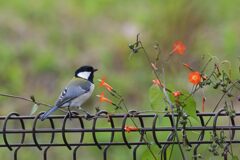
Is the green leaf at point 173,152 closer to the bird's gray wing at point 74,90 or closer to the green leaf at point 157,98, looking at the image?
the green leaf at point 157,98

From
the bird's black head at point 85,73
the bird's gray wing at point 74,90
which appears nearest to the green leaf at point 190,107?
the bird's gray wing at point 74,90

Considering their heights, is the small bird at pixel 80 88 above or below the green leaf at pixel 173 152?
above

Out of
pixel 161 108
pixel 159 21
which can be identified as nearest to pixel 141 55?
pixel 159 21

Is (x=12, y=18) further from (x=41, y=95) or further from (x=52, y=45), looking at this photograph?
(x=41, y=95)

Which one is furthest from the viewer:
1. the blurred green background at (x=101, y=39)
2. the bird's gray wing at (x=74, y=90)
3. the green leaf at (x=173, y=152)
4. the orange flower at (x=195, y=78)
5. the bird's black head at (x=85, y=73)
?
the blurred green background at (x=101, y=39)

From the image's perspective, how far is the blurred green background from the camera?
8242 millimetres

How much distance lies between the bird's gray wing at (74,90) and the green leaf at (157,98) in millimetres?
2052

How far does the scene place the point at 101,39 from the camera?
9062 millimetres

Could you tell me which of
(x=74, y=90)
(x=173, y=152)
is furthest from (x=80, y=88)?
(x=173, y=152)

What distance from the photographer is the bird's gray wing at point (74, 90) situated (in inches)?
208

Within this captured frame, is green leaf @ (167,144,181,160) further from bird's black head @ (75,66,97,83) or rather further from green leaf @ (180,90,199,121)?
bird's black head @ (75,66,97,83)

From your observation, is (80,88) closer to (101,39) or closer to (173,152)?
(173,152)

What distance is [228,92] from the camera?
10.4 feet

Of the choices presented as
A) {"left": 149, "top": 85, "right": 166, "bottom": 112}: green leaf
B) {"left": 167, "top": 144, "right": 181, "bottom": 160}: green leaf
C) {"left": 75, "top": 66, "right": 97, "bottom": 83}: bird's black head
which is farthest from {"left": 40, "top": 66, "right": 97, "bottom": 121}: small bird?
{"left": 149, "top": 85, "right": 166, "bottom": 112}: green leaf
